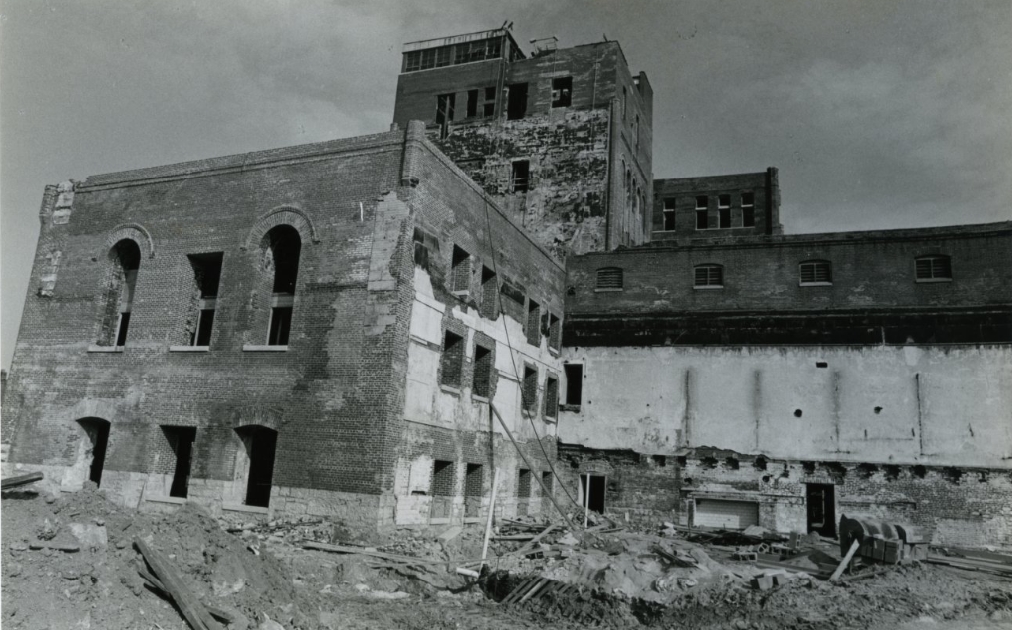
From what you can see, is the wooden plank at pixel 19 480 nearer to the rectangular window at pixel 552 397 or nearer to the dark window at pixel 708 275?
the rectangular window at pixel 552 397

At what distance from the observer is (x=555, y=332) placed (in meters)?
26.8

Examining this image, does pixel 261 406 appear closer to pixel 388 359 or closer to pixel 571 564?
pixel 388 359

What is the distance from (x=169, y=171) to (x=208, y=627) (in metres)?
14.9

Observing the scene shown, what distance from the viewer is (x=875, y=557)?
16.2m

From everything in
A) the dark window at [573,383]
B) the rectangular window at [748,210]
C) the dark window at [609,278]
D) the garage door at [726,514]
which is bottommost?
the garage door at [726,514]

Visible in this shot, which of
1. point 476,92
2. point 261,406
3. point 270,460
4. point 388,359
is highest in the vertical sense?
point 476,92

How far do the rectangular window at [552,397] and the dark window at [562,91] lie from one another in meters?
14.5

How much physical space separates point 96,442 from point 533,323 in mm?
12995

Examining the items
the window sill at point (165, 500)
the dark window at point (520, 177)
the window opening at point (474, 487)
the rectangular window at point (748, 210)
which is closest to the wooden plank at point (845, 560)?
the window opening at point (474, 487)

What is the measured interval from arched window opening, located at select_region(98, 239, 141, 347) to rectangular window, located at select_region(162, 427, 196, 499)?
357 cm

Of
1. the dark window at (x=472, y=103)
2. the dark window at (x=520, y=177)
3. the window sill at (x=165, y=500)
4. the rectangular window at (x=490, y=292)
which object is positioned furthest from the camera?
the dark window at (x=472, y=103)

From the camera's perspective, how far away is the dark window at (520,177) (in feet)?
110

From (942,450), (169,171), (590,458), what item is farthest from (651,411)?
(169,171)

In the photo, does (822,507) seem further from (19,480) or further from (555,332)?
(19,480)
